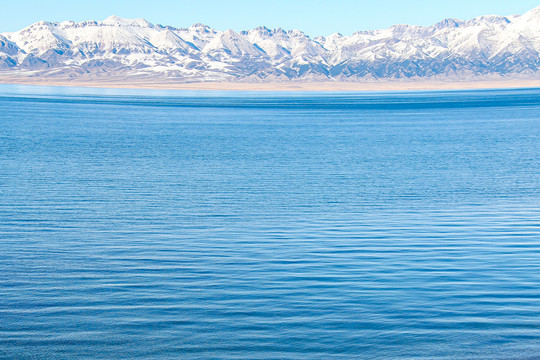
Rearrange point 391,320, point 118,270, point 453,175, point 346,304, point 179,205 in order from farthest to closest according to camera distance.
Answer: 1. point 453,175
2. point 179,205
3. point 118,270
4. point 346,304
5. point 391,320

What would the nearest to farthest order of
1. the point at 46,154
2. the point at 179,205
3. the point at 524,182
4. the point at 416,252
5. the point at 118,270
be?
the point at 118,270 → the point at 416,252 → the point at 179,205 → the point at 524,182 → the point at 46,154

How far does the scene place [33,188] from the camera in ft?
108

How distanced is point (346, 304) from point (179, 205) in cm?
1438

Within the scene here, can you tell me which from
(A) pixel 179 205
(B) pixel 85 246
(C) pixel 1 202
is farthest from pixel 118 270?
(C) pixel 1 202

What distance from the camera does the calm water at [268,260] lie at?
43.8 ft

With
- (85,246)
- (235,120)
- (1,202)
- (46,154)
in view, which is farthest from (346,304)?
(235,120)

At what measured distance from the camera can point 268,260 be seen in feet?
62.7

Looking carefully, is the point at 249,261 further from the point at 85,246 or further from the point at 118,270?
the point at 85,246

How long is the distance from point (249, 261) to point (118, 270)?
11.4 ft

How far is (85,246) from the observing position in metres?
21.0

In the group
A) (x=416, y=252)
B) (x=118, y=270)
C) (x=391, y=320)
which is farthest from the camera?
(x=416, y=252)

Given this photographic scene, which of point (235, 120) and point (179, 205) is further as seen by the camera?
point (235, 120)

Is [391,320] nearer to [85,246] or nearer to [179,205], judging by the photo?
[85,246]

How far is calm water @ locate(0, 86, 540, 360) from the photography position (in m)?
13.4
